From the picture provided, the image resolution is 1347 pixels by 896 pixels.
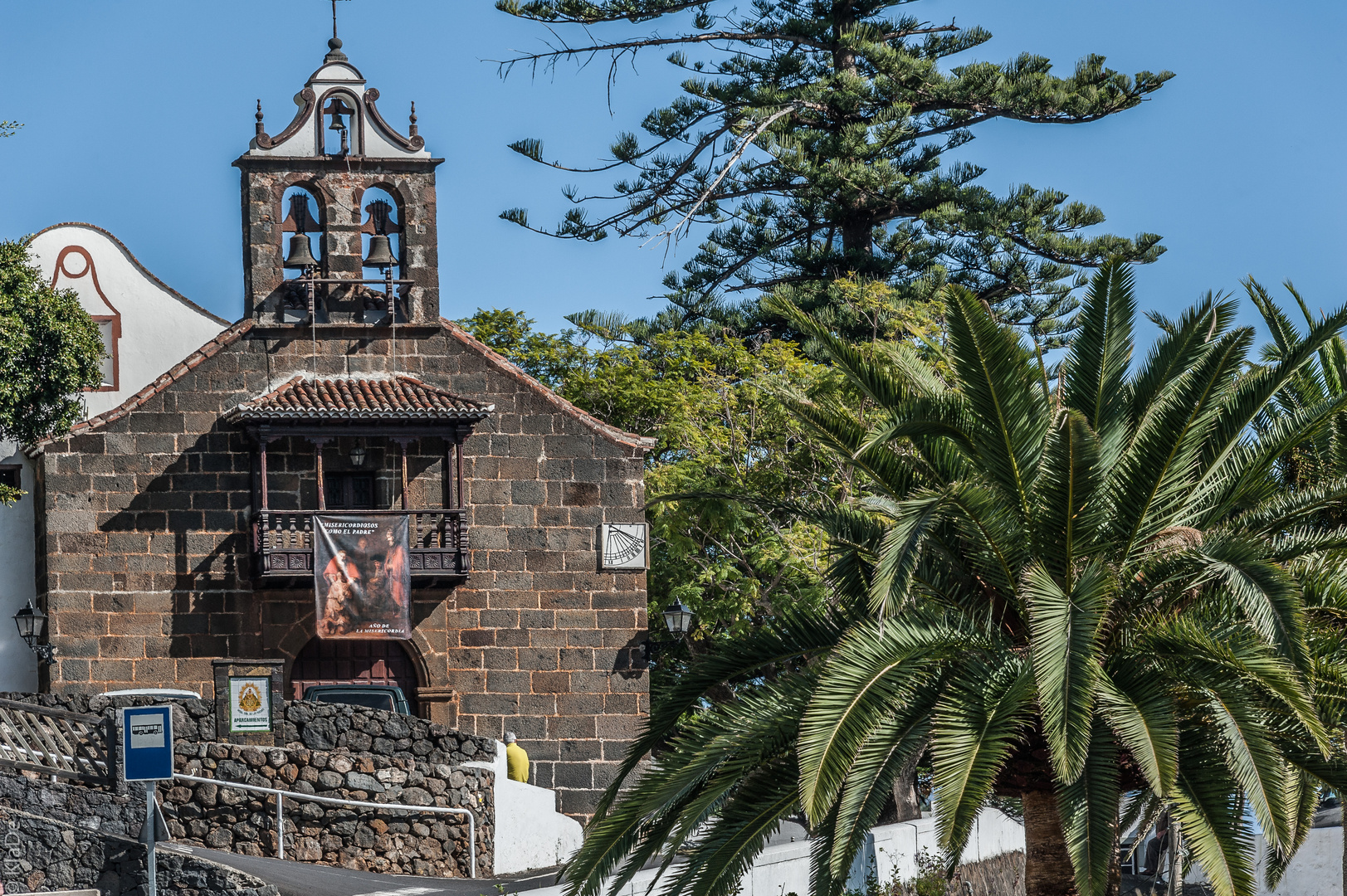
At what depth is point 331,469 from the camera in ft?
81.0

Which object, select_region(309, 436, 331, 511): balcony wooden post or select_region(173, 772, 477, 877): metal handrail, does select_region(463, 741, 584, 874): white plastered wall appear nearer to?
select_region(173, 772, 477, 877): metal handrail

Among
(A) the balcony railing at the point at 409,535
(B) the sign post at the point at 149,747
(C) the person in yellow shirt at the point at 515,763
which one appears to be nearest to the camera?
(B) the sign post at the point at 149,747

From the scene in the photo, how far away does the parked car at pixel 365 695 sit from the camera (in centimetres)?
2375

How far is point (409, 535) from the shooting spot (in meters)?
24.2

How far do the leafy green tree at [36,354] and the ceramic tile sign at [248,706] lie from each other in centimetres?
541

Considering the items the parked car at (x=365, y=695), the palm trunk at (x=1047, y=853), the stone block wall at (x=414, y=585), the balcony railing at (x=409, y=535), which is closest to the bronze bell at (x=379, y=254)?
the stone block wall at (x=414, y=585)

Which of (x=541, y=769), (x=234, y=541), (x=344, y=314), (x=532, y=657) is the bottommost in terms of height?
(x=541, y=769)

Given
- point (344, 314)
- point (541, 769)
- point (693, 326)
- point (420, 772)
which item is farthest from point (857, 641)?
point (693, 326)

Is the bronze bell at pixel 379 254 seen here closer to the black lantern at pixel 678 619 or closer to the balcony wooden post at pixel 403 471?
the balcony wooden post at pixel 403 471

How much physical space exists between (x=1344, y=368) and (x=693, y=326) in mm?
20321

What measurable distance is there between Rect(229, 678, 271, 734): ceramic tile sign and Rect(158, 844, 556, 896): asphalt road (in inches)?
57.3

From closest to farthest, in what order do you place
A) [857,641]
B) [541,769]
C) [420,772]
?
[857,641] < [420,772] < [541,769]

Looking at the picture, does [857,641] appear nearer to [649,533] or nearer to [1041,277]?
[649,533]

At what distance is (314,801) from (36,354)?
7451mm
